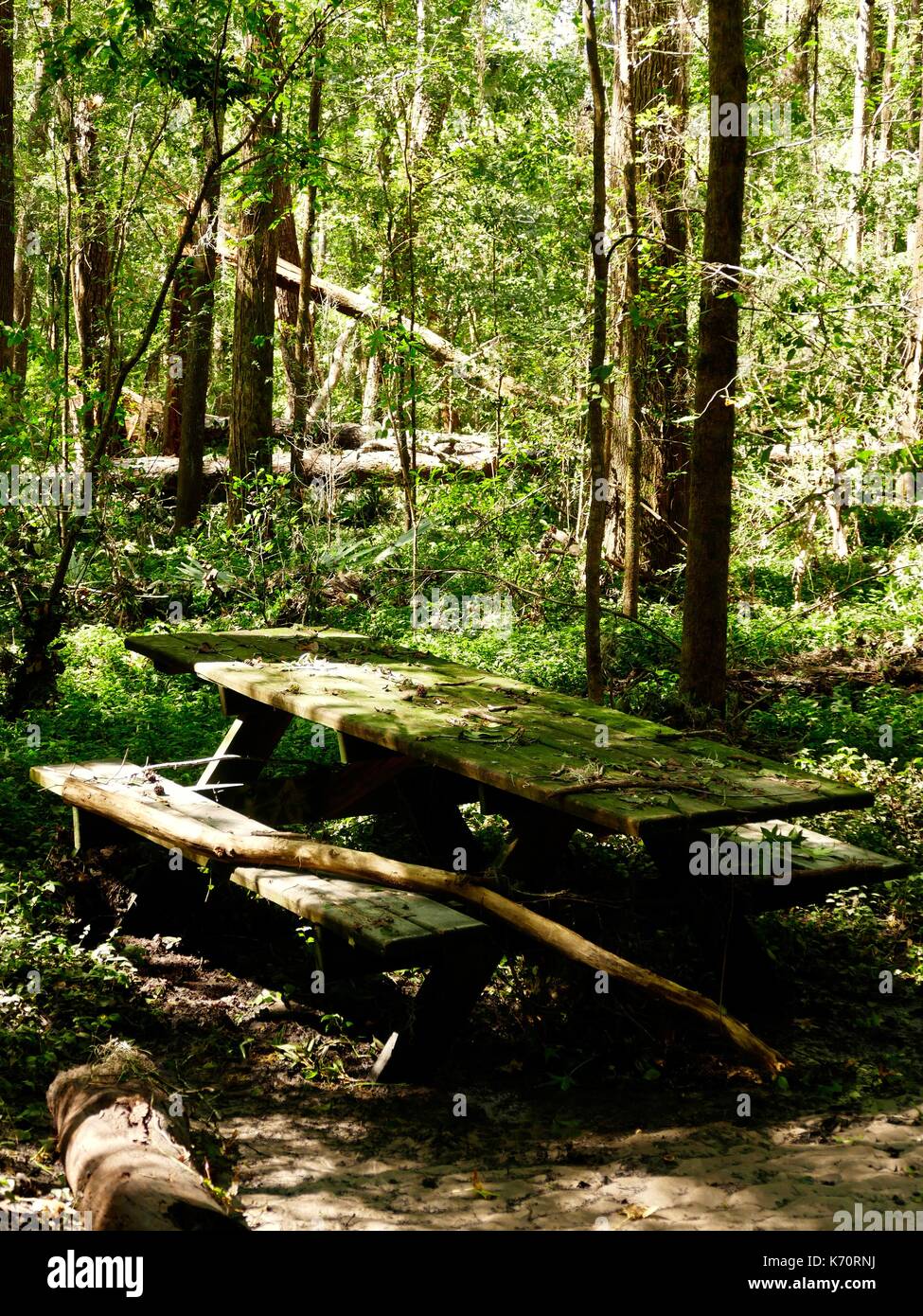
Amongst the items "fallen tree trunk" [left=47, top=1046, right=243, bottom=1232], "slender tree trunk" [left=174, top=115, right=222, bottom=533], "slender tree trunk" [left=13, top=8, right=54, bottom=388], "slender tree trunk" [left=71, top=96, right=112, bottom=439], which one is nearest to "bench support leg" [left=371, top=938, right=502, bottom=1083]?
"fallen tree trunk" [left=47, top=1046, right=243, bottom=1232]

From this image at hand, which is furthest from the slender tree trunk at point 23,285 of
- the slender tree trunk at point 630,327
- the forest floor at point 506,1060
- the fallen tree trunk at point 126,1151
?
the fallen tree trunk at point 126,1151

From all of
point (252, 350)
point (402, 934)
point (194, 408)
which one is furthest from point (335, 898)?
point (194, 408)

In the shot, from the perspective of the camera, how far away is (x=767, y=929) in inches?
209

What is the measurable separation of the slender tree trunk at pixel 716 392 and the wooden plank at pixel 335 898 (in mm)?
3736

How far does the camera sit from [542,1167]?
365 centimetres

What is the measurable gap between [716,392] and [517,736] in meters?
3.50

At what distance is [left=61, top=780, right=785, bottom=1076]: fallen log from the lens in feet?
12.7

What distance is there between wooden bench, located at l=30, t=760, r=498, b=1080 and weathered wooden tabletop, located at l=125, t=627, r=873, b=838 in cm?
53

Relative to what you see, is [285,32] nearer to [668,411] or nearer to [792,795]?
[668,411]

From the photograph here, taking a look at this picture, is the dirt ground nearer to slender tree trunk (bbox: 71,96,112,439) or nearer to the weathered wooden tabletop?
the weathered wooden tabletop

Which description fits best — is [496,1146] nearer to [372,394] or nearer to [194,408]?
[194,408]
